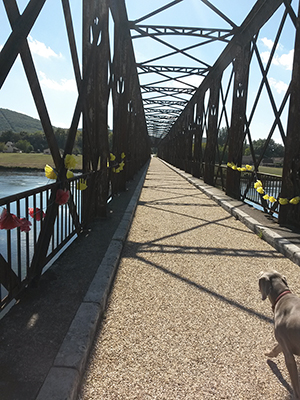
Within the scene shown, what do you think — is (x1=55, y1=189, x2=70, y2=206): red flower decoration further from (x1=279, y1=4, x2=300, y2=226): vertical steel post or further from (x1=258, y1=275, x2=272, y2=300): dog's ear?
(x1=279, y1=4, x2=300, y2=226): vertical steel post

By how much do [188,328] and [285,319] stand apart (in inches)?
34.8

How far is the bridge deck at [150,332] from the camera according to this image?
75.7 inches

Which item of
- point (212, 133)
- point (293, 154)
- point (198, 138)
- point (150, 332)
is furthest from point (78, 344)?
point (198, 138)

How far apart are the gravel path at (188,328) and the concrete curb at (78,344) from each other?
0.11 m

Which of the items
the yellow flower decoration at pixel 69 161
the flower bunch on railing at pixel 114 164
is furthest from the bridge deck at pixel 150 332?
the flower bunch on railing at pixel 114 164

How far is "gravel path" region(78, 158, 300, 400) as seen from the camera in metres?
1.98

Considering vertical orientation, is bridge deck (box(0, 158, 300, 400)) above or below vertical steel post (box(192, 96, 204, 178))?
below

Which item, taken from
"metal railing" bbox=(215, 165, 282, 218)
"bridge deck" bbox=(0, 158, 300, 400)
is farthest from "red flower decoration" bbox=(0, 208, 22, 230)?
"metal railing" bbox=(215, 165, 282, 218)

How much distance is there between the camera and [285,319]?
1997mm

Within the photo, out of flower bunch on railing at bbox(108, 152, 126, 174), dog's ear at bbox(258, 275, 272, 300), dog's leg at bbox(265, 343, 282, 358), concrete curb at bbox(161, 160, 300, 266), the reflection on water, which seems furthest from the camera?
flower bunch on railing at bbox(108, 152, 126, 174)

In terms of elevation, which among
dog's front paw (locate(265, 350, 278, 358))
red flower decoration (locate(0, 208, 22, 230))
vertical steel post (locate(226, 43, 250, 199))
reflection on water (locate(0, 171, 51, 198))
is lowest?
dog's front paw (locate(265, 350, 278, 358))

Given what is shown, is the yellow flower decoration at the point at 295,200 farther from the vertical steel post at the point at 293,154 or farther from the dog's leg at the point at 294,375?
the dog's leg at the point at 294,375

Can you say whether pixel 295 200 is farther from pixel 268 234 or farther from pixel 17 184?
pixel 17 184

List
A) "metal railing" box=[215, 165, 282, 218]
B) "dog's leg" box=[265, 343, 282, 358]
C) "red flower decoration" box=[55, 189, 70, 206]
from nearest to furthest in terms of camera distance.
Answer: "dog's leg" box=[265, 343, 282, 358]
"red flower decoration" box=[55, 189, 70, 206]
"metal railing" box=[215, 165, 282, 218]
